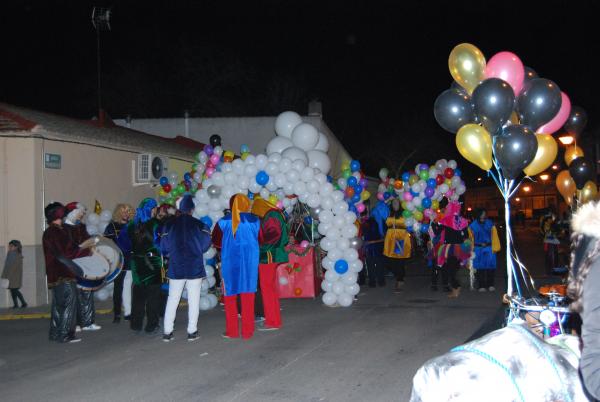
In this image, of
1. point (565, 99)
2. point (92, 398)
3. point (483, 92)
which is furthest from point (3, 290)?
point (565, 99)

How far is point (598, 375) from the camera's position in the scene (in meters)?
2.18

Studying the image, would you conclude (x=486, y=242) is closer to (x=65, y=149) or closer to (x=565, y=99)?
(x=565, y=99)

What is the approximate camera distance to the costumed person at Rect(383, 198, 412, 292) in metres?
12.0

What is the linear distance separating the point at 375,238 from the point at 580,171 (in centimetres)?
434

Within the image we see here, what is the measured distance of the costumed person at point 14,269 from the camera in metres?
10.6

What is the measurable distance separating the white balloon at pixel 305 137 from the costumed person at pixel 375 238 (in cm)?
250

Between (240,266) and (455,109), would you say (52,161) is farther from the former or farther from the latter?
(455,109)

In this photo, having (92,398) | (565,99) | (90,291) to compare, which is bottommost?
(92,398)

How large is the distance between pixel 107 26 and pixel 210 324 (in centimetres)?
1269

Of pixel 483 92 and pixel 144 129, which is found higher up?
pixel 144 129

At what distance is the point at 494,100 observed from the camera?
245 inches

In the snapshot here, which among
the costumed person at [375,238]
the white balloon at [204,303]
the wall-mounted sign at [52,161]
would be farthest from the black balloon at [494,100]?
the wall-mounted sign at [52,161]

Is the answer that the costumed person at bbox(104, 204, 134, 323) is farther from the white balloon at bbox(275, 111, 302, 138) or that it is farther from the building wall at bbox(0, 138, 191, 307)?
the white balloon at bbox(275, 111, 302, 138)

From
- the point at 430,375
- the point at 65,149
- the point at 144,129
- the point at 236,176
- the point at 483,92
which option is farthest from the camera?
the point at 144,129
